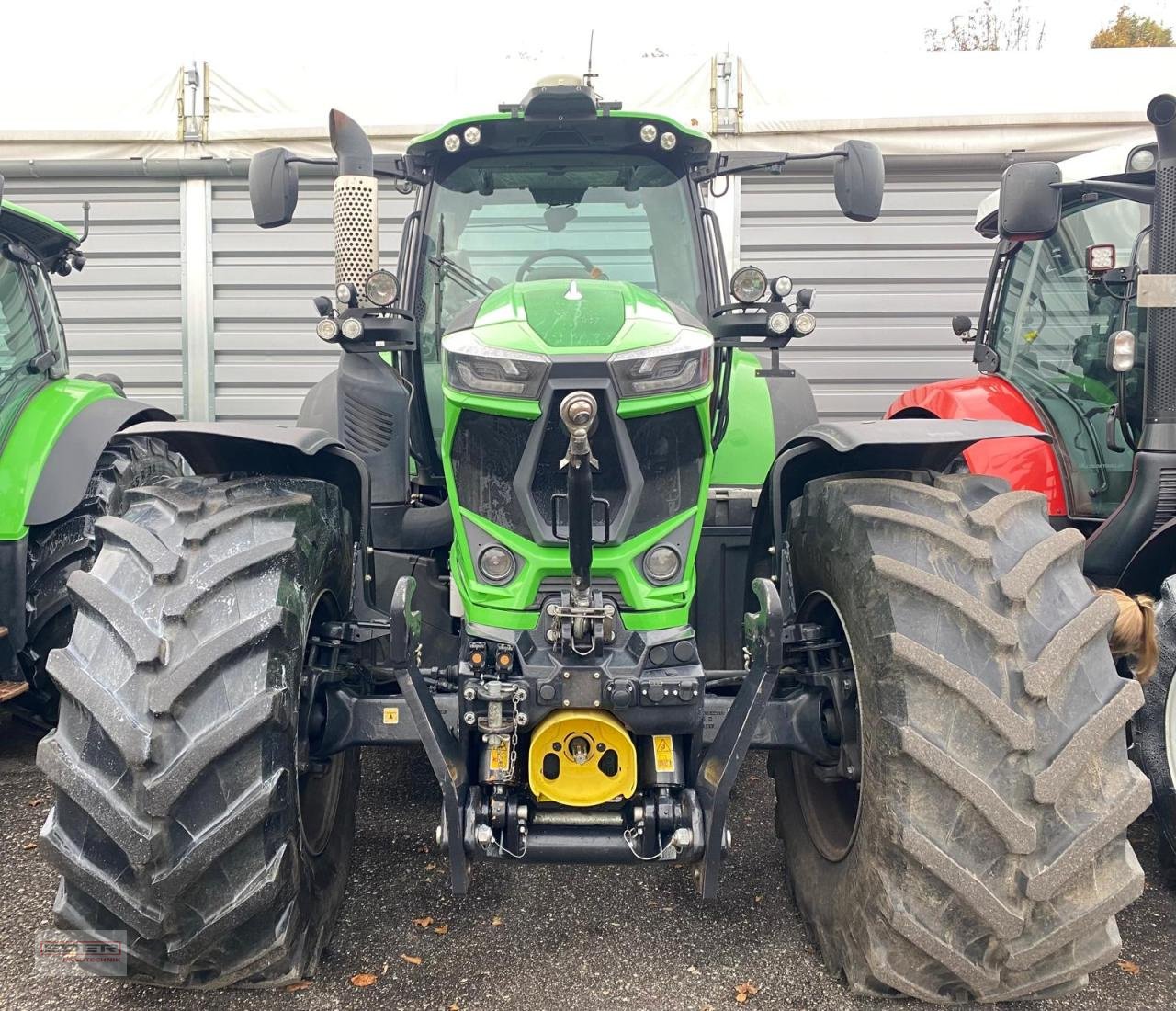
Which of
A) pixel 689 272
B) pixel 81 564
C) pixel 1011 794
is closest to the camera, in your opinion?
pixel 1011 794

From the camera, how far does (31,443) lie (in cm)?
392

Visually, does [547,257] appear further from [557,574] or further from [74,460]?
[74,460]

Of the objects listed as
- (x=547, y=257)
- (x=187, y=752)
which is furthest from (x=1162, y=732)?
(x=187, y=752)

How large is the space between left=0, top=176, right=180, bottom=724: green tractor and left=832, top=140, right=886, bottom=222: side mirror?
283 centimetres

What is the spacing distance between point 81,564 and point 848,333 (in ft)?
18.0

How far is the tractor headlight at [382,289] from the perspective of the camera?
274 cm

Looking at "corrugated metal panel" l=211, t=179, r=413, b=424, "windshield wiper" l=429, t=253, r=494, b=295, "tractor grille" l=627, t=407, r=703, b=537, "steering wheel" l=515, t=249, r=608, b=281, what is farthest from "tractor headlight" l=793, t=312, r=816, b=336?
"corrugated metal panel" l=211, t=179, r=413, b=424

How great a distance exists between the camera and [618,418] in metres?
2.32

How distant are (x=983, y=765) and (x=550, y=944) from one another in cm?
130

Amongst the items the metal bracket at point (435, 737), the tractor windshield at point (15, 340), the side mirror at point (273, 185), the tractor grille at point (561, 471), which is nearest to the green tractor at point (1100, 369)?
the tractor grille at point (561, 471)

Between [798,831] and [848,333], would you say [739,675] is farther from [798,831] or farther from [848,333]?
[848,333]

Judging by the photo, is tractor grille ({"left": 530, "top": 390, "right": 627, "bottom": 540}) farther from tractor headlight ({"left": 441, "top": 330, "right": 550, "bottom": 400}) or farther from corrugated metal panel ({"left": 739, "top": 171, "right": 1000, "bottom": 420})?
corrugated metal panel ({"left": 739, "top": 171, "right": 1000, "bottom": 420})

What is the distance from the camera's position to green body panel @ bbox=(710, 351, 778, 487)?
137 inches

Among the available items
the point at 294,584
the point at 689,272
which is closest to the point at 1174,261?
the point at 689,272
